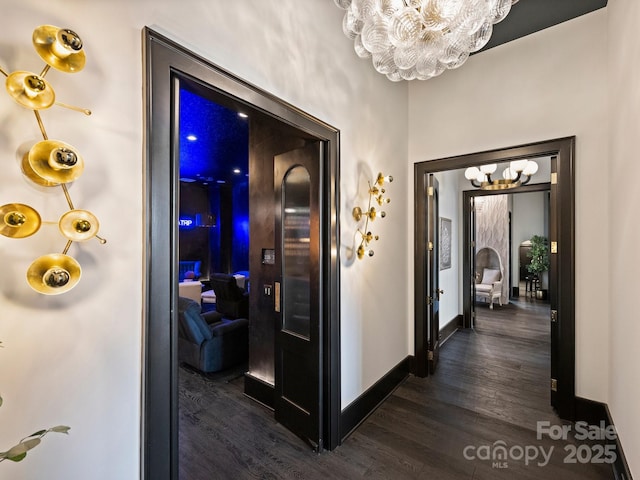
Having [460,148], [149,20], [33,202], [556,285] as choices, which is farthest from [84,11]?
[556,285]

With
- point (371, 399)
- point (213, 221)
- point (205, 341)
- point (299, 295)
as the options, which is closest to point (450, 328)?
point (371, 399)

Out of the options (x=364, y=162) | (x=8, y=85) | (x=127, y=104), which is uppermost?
(x=364, y=162)

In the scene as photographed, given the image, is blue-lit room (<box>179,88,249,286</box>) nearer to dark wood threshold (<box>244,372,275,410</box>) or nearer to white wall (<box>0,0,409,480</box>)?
dark wood threshold (<box>244,372,275,410</box>)

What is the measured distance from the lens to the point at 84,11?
105 centimetres

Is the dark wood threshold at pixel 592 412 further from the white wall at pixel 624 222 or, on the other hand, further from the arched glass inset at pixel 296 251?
the arched glass inset at pixel 296 251

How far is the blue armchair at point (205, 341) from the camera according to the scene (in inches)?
133

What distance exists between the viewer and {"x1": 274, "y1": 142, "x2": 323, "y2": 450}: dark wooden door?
2.25m

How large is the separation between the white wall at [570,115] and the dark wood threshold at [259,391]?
9.39 feet

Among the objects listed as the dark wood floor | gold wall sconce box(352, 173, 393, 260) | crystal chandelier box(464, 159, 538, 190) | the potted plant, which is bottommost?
the dark wood floor

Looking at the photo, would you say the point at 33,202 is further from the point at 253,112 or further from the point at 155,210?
the point at 253,112

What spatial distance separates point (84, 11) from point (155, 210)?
2.50 ft

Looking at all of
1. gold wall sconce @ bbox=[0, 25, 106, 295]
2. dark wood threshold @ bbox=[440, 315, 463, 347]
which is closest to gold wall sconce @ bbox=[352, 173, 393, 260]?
gold wall sconce @ bbox=[0, 25, 106, 295]

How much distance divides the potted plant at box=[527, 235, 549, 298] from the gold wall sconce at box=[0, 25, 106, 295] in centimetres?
994

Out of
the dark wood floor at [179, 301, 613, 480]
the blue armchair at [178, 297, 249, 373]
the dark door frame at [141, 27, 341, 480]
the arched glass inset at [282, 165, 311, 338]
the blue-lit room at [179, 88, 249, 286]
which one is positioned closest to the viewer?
the dark door frame at [141, 27, 341, 480]
